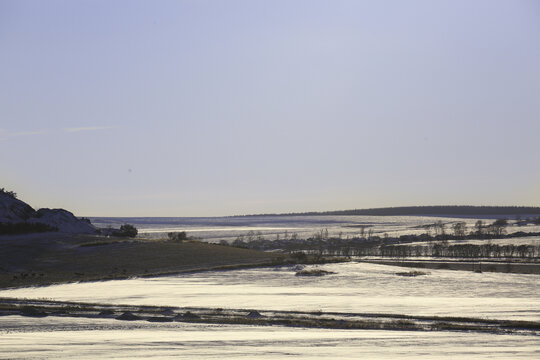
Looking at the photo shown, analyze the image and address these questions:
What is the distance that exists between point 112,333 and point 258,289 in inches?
660

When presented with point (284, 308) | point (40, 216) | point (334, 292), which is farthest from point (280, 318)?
point (40, 216)

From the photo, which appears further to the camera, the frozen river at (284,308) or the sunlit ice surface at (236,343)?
the frozen river at (284,308)

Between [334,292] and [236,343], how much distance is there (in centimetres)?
1729

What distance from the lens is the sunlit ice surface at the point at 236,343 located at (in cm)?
1634

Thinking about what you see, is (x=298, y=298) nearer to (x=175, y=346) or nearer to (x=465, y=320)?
(x=465, y=320)

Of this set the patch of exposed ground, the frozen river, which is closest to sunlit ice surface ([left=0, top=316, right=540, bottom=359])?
the frozen river

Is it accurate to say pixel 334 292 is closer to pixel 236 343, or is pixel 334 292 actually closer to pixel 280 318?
pixel 280 318

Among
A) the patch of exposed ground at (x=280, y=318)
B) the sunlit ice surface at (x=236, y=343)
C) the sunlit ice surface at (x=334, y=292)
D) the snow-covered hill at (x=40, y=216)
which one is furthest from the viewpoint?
the snow-covered hill at (x=40, y=216)

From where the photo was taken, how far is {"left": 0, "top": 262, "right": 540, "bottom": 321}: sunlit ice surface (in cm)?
2761

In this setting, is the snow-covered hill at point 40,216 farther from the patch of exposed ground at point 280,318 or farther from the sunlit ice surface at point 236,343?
the sunlit ice surface at point 236,343

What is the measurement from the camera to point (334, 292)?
115ft

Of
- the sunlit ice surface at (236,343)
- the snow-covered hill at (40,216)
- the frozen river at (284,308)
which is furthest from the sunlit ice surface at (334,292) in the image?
the snow-covered hill at (40,216)

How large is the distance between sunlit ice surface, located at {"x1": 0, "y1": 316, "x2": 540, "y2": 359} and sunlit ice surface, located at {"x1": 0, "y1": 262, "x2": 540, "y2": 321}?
586cm

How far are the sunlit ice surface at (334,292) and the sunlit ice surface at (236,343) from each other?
586 cm
